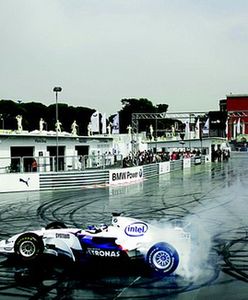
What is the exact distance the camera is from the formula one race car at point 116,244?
8508 millimetres

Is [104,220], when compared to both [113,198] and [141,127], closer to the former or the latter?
[113,198]

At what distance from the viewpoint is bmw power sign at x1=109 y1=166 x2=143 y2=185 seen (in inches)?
1167

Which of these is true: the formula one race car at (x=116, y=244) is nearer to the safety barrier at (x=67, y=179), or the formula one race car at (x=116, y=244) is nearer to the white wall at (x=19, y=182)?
the white wall at (x=19, y=182)

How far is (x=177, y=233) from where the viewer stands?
30.6 feet

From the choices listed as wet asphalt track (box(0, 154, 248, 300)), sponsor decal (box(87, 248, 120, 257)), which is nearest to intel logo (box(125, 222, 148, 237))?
sponsor decal (box(87, 248, 120, 257))

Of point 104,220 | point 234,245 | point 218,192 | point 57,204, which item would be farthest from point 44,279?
point 218,192

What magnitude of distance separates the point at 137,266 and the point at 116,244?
589 mm

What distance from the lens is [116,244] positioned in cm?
880

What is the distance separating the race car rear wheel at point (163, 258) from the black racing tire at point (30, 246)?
2.21 metres

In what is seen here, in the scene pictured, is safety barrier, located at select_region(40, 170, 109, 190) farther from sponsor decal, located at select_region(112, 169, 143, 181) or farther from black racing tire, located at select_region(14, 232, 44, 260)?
black racing tire, located at select_region(14, 232, 44, 260)

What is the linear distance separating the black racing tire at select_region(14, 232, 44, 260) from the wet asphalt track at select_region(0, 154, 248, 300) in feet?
0.64

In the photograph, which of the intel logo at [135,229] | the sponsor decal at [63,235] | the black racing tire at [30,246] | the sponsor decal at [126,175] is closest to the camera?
the intel logo at [135,229]

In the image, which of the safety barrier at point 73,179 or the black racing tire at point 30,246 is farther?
the safety barrier at point 73,179

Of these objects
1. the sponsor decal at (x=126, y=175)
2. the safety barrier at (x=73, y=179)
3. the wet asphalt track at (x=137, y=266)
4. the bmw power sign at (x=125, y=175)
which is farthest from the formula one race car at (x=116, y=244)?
the sponsor decal at (x=126, y=175)
